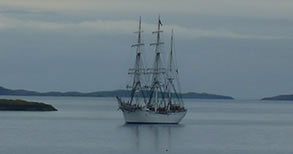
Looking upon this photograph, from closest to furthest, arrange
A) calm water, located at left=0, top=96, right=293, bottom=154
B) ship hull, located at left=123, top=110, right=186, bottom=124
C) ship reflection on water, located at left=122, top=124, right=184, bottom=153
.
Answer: calm water, located at left=0, top=96, right=293, bottom=154 < ship reflection on water, located at left=122, top=124, right=184, bottom=153 < ship hull, located at left=123, top=110, right=186, bottom=124

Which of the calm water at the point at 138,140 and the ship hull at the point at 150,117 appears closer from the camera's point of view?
the calm water at the point at 138,140

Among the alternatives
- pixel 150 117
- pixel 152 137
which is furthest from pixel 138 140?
pixel 150 117

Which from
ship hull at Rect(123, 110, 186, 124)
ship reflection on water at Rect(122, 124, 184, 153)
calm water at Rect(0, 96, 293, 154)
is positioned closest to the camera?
calm water at Rect(0, 96, 293, 154)

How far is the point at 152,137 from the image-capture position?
351 feet

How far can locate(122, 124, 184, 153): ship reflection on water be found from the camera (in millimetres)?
90938

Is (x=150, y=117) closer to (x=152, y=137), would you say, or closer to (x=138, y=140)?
(x=152, y=137)

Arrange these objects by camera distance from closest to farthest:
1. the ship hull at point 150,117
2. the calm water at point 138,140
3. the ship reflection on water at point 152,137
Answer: the calm water at point 138,140 < the ship reflection on water at point 152,137 < the ship hull at point 150,117

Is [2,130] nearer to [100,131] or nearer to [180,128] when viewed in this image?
[100,131]

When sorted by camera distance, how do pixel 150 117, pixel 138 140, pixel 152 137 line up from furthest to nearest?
1. pixel 150 117
2. pixel 152 137
3. pixel 138 140

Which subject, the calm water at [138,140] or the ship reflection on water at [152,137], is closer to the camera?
the calm water at [138,140]

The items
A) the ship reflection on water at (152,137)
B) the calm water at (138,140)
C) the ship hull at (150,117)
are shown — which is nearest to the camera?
the calm water at (138,140)

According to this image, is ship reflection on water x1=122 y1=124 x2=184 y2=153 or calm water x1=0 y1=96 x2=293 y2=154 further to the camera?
ship reflection on water x1=122 y1=124 x2=184 y2=153

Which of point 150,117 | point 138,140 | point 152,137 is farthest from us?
point 150,117

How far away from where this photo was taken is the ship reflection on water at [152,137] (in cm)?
9094
